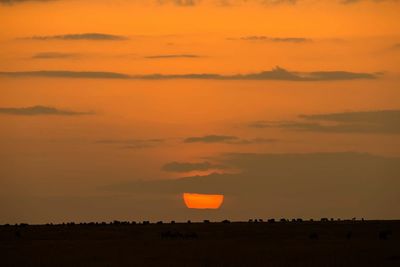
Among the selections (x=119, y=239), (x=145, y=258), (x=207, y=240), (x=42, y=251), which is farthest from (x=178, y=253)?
(x=119, y=239)

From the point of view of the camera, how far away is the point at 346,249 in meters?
86.0

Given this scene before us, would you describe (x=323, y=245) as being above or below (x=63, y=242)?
below

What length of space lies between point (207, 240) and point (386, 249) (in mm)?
24951

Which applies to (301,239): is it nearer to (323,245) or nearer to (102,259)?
(323,245)

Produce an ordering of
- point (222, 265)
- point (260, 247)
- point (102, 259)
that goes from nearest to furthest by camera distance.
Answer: point (222, 265) → point (102, 259) → point (260, 247)

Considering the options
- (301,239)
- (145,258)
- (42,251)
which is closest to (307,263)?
(145,258)

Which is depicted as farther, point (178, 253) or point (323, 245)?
point (323, 245)

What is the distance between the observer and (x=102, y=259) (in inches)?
3135

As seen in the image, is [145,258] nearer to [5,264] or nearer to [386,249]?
[5,264]

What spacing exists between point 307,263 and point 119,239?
42.2 metres

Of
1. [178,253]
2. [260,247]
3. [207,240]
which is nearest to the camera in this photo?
[178,253]

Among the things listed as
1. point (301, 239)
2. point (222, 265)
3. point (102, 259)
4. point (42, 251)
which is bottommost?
point (222, 265)

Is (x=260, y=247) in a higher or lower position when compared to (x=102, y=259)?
higher

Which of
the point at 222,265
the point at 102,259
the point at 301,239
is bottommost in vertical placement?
the point at 222,265
